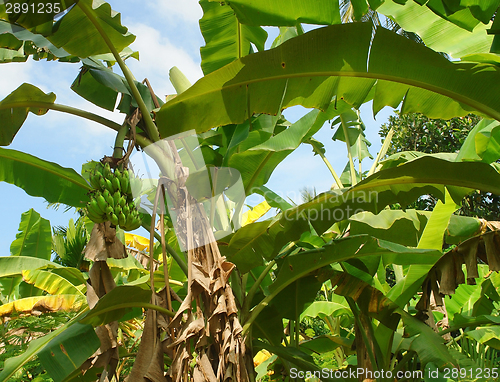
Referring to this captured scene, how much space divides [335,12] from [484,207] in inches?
266

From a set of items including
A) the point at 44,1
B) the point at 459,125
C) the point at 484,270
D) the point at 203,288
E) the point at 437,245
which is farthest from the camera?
the point at 459,125

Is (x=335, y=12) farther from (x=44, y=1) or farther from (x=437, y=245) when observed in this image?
(x=437, y=245)

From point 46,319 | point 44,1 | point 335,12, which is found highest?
point 44,1

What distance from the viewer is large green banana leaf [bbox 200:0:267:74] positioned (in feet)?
7.04

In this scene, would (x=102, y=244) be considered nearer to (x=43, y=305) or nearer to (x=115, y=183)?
(x=115, y=183)

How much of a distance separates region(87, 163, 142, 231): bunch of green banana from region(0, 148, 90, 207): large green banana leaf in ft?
2.01

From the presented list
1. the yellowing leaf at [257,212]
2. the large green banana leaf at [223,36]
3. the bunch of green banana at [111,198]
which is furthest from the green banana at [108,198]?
the yellowing leaf at [257,212]

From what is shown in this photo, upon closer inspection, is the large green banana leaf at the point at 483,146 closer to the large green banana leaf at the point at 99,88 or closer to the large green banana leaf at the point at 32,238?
the large green banana leaf at the point at 99,88

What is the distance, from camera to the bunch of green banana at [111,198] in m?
1.42

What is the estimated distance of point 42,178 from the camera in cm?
220

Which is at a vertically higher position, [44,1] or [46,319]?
[44,1]

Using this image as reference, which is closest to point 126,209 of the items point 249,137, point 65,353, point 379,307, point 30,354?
point 65,353

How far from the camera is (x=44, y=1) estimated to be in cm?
142

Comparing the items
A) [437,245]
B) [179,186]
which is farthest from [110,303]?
[437,245]
